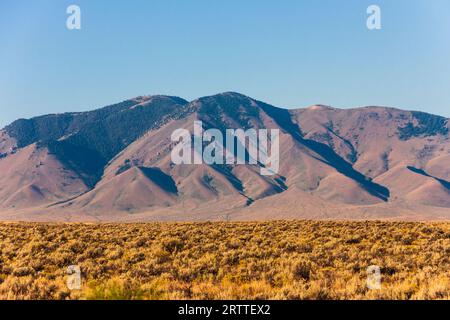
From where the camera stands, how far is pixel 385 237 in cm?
2981

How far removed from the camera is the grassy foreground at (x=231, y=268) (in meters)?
14.2

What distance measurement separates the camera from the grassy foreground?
1424 centimetres

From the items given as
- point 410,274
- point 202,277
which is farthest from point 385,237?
point 202,277

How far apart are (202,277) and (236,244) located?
8.93 metres

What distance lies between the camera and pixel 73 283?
16281 mm

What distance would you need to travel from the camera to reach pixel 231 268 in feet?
64.1
